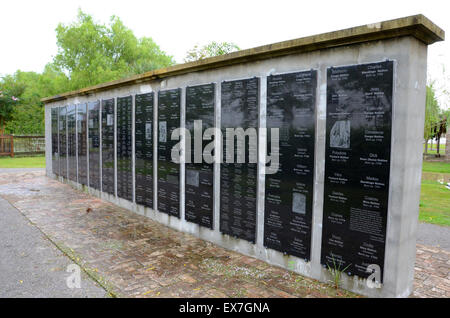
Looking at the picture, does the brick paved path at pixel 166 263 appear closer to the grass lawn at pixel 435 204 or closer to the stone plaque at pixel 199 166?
the stone plaque at pixel 199 166

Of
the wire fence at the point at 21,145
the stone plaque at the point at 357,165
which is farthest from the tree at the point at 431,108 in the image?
the wire fence at the point at 21,145

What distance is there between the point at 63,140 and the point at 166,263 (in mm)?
9289

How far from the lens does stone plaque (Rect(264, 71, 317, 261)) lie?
4305 millimetres

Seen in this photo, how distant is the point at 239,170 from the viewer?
523cm

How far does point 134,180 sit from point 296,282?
498 cm

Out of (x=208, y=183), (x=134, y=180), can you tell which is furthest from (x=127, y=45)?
(x=208, y=183)

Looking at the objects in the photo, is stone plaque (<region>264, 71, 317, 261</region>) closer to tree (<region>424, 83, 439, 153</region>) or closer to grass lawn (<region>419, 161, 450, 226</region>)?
grass lawn (<region>419, 161, 450, 226</region>)

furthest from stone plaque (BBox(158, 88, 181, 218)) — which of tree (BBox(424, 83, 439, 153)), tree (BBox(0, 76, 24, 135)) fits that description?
tree (BBox(0, 76, 24, 135))

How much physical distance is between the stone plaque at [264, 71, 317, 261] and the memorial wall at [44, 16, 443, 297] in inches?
0.6

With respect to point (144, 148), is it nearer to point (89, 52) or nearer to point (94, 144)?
point (94, 144)

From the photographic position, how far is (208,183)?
5.80 metres

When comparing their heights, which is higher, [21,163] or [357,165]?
[357,165]

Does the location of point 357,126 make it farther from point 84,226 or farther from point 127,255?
point 84,226

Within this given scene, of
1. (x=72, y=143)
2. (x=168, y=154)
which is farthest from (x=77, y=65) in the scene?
(x=168, y=154)
